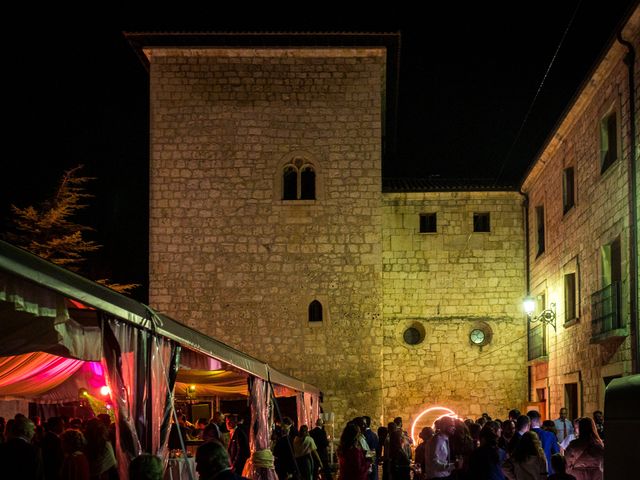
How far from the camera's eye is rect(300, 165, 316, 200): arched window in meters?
24.1

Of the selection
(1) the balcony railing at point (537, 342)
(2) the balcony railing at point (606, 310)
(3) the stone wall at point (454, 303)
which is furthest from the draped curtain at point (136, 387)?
(3) the stone wall at point (454, 303)

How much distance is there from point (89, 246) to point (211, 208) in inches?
547

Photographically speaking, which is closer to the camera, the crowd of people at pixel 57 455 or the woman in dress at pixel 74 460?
the crowd of people at pixel 57 455

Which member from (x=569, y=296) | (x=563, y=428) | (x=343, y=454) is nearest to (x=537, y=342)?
(x=569, y=296)

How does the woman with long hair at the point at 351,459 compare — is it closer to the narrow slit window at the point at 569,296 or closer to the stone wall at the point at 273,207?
the narrow slit window at the point at 569,296

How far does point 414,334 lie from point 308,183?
5741 millimetres

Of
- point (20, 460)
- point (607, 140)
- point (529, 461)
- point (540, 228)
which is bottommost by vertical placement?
point (529, 461)

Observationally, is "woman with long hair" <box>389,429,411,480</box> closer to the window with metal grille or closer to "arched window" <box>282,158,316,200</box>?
"arched window" <box>282,158,316,200</box>

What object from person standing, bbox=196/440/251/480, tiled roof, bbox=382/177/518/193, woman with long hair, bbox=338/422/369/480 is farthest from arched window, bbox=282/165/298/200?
person standing, bbox=196/440/251/480

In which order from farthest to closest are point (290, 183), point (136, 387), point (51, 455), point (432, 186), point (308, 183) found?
point (432, 186) < point (290, 183) < point (308, 183) < point (51, 455) < point (136, 387)

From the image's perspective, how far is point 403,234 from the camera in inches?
1047

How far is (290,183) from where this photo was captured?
24359 mm

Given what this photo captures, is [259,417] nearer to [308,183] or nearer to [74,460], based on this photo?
[74,460]

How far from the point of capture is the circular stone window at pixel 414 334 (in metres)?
26.4
